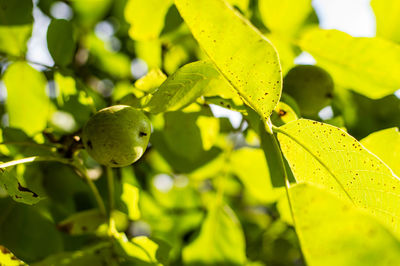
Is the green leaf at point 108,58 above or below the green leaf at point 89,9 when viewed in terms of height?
below

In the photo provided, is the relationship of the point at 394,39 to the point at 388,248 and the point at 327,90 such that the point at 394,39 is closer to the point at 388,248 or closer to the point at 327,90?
the point at 327,90

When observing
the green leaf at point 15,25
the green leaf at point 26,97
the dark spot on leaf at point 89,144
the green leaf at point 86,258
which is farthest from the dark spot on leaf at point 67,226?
the green leaf at point 15,25

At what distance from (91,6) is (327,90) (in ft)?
3.87

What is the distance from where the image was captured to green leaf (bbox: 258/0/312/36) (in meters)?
1.30

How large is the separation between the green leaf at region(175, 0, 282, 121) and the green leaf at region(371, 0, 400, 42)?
58 centimetres

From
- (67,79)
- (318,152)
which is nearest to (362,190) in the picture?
(318,152)

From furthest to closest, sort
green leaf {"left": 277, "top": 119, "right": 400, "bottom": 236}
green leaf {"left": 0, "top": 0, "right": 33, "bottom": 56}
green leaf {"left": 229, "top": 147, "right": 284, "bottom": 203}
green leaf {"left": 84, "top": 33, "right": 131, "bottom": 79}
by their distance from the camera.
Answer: green leaf {"left": 84, "top": 33, "right": 131, "bottom": 79}
green leaf {"left": 229, "top": 147, "right": 284, "bottom": 203}
green leaf {"left": 0, "top": 0, "right": 33, "bottom": 56}
green leaf {"left": 277, "top": 119, "right": 400, "bottom": 236}

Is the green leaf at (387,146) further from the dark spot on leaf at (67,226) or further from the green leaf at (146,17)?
the dark spot on leaf at (67,226)

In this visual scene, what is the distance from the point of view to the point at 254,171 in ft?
5.23

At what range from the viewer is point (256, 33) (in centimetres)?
68

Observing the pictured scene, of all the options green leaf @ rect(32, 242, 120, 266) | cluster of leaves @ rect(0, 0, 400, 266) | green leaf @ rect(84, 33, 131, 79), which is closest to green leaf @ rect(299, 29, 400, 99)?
cluster of leaves @ rect(0, 0, 400, 266)

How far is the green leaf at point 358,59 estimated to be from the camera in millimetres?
1091

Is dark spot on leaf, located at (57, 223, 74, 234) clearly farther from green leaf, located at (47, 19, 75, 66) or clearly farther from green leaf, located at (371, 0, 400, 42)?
green leaf, located at (371, 0, 400, 42)

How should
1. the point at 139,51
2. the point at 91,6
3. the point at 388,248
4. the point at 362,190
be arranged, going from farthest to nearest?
the point at 91,6
the point at 139,51
the point at 362,190
the point at 388,248
